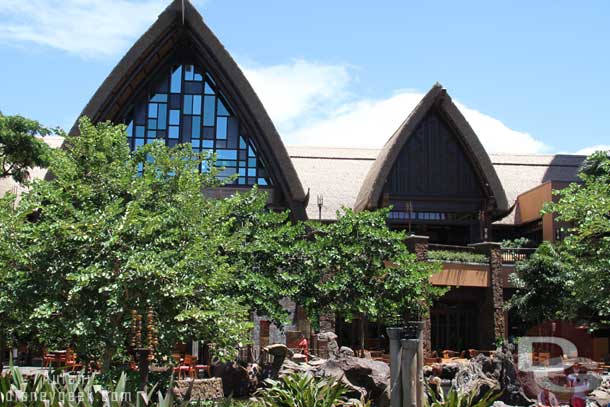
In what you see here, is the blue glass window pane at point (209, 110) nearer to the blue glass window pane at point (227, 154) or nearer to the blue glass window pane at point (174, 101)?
the blue glass window pane at point (174, 101)

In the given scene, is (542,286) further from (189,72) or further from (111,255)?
(111,255)

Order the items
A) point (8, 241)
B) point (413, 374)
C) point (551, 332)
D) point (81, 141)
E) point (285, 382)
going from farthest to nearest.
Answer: point (551, 332), point (81, 141), point (8, 241), point (285, 382), point (413, 374)

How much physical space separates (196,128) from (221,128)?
0.99m

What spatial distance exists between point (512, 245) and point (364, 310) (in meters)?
13.9

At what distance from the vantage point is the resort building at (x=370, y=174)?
1142 inches

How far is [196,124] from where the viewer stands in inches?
1193

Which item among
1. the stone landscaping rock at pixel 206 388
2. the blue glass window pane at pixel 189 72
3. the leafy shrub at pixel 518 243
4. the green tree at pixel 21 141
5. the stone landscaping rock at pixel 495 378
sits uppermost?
the blue glass window pane at pixel 189 72

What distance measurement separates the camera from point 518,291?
29.0m

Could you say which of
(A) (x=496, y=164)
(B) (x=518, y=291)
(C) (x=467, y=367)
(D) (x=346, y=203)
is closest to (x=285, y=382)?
(C) (x=467, y=367)

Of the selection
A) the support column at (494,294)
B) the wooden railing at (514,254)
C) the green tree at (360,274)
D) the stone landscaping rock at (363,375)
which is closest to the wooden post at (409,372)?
the stone landscaping rock at (363,375)

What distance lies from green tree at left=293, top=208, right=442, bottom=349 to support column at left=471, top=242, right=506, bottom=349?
23.4 feet

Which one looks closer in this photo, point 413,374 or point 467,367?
point 413,374

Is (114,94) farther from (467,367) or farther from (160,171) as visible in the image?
(467,367)

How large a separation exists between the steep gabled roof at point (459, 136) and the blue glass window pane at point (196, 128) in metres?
7.12
